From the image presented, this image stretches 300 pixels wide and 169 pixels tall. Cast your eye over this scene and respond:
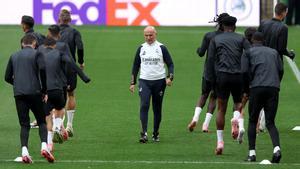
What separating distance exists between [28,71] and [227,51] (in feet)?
11.9

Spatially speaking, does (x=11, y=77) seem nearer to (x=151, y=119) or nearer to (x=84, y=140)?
(x=84, y=140)

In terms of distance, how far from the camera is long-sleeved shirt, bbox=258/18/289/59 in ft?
70.6

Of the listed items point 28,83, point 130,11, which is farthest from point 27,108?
point 130,11

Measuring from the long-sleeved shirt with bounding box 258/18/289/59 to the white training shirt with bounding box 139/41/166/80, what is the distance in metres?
2.06

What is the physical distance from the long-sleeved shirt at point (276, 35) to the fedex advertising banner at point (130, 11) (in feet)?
84.8

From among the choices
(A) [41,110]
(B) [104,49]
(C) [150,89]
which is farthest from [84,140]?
(B) [104,49]

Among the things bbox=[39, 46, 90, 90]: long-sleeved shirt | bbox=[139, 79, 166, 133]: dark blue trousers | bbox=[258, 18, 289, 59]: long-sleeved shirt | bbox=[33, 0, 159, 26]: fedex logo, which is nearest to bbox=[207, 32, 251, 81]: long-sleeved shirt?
bbox=[258, 18, 289, 59]: long-sleeved shirt

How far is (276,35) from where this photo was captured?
21.6m

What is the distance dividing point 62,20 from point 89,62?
15.1 meters

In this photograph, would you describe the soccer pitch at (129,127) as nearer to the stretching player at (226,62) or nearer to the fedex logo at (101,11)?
the stretching player at (226,62)

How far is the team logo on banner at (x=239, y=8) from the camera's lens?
47.2 metres

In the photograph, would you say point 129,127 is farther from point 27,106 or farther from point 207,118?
point 27,106

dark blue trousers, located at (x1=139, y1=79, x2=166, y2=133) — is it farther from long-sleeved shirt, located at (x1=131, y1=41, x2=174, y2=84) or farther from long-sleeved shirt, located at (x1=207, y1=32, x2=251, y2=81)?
long-sleeved shirt, located at (x1=207, y1=32, x2=251, y2=81)

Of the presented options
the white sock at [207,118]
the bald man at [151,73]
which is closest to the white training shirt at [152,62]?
the bald man at [151,73]
